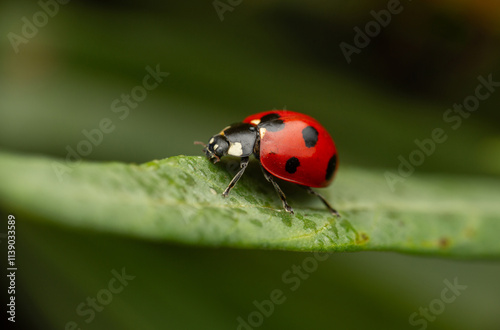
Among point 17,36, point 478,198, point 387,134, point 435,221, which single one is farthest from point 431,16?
point 17,36

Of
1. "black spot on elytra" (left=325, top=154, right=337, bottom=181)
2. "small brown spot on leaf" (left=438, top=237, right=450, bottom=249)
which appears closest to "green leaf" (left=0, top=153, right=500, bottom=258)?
"small brown spot on leaf" (left=438, top=237, right=450, bottom=249)

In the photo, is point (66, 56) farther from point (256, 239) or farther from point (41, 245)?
point (256, 239)

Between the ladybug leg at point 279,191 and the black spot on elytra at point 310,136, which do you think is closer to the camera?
the ladybug leg at point 279,191

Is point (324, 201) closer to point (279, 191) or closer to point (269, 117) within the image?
point (279, 191)

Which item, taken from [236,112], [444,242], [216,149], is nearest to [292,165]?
[216,149]

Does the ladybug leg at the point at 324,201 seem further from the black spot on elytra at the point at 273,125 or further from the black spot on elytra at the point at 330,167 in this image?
the black spot on elytra at the point at 273,125

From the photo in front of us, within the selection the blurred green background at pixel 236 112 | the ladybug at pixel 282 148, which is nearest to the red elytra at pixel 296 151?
the ladybug at pixel 282 148
